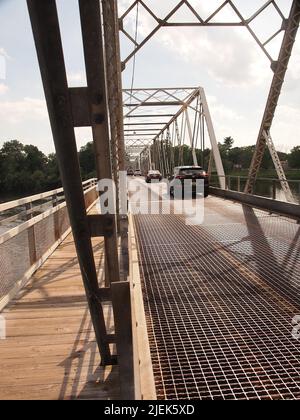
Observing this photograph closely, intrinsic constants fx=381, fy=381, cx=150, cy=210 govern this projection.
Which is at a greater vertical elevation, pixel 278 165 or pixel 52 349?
pixel 278 165

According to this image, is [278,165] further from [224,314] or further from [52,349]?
[52,349]

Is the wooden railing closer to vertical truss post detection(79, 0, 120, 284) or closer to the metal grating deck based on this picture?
the metal grating deck

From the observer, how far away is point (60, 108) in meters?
1.87

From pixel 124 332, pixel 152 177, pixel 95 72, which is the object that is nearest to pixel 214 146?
pixel 124 332

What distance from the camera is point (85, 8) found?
71.6 inches

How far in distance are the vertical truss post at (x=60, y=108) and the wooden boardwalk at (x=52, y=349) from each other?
1236 millimetres

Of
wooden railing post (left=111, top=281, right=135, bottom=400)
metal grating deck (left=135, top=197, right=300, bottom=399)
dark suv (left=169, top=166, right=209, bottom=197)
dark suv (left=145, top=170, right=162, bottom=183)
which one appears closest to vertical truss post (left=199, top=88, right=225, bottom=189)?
dark suv (left=169, top=166, right=209, bottom=197)

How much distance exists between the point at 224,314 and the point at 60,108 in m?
3.24

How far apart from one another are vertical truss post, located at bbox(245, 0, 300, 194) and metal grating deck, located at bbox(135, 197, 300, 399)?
13.9 ft

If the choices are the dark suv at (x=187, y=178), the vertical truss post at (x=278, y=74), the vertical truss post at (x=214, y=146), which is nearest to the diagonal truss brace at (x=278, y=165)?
the vertical truss post at (x=278, y=74)

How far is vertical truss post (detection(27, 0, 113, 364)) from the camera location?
167 centimetres

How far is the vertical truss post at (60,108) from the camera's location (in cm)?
167

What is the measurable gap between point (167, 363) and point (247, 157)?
119 metres

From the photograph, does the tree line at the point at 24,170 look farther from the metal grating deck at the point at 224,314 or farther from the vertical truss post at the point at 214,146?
the metal grating deck at the point at 224,314
